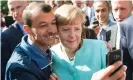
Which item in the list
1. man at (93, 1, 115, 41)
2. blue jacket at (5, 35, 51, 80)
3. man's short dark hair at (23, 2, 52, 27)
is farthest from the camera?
man at (93, 1, 115, 41)

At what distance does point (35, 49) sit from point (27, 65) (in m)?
0.17

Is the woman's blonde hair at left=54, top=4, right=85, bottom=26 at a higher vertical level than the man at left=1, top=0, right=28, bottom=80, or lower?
higher

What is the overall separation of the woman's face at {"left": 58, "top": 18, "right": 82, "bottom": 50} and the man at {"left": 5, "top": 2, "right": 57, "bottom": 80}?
88 millimetres

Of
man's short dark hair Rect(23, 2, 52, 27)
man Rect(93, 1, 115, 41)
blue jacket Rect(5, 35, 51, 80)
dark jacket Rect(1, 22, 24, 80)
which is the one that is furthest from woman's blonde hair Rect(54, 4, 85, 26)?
man Rect(93, 1, 115, 41)

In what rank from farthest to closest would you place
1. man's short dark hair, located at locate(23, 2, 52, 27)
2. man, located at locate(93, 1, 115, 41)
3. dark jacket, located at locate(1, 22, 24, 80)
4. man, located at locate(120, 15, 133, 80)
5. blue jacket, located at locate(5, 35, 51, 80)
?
man, located at locate(93, 1, 115, 41) → dark jacket, located at locate(1, 22, 24, 80) → man, located at locate(120, 15, 133, 80) → man's short dark hair, located at locate(23, 2, 52, 27) → blue jacket, located at locate(5, 35, 51, 80)

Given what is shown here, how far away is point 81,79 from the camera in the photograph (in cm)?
217

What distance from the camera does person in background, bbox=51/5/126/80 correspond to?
220 centimetres

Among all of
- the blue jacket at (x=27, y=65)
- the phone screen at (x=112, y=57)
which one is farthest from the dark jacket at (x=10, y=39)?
the phone screen at (x=112, y=57)

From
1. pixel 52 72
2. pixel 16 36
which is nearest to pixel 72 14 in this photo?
pixel 52 72

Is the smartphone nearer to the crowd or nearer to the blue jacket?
the crowd

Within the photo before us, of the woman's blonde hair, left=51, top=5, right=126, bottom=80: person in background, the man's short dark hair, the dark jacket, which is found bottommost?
the dark jacket

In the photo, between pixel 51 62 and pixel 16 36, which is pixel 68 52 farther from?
pixel 16 36

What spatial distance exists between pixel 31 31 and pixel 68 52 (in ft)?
1.05

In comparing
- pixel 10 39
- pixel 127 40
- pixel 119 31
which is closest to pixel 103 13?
pixel 10 39
